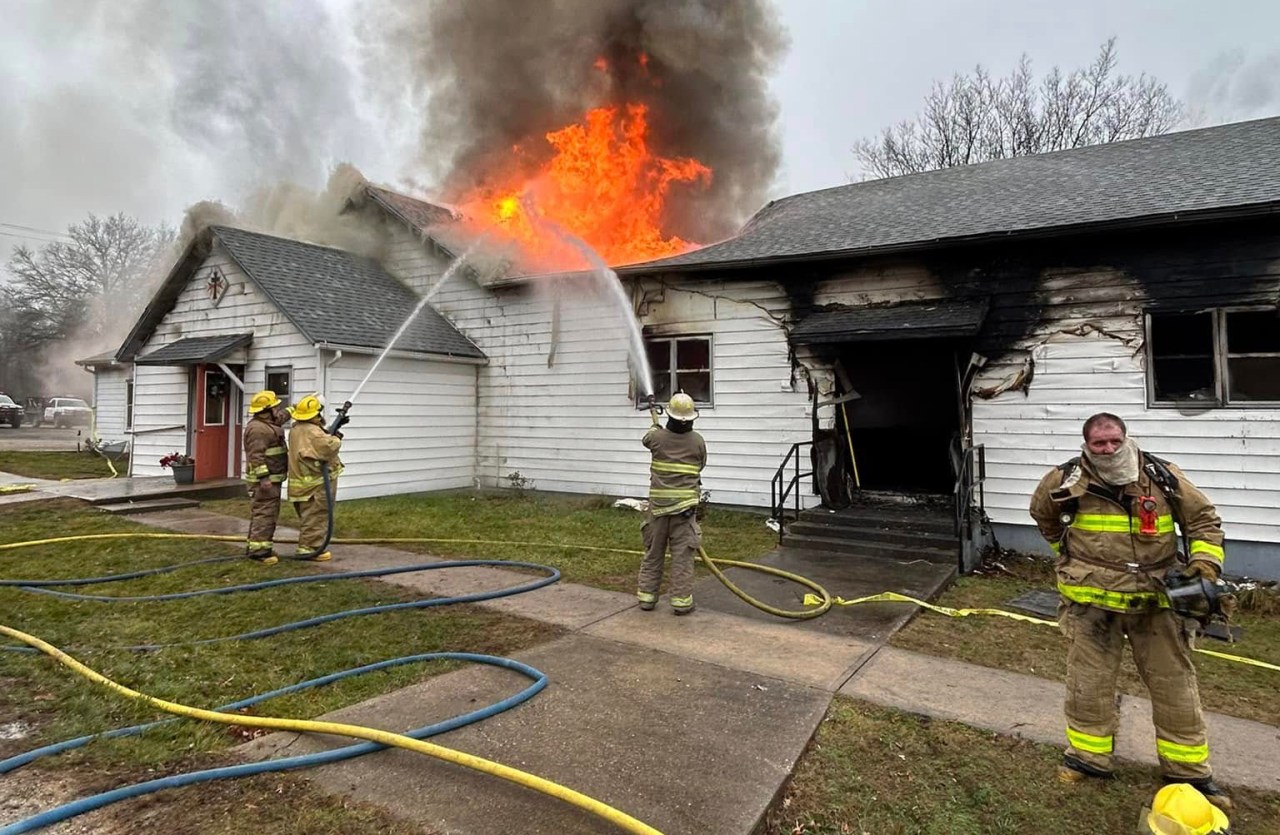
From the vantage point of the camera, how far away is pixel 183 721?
3.38 m

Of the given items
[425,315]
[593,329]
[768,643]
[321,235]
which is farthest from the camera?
[321,235]

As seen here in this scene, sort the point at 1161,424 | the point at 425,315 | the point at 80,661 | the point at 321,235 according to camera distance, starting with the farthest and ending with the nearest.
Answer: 1. the point at 321,235
2. the point at 425,315
3. the point at 1161,424
4. the point at 80,661

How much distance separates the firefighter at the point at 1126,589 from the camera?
2818 millimetres

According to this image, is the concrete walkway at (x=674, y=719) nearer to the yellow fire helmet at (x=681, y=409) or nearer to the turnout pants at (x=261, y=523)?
the yellow fire helmet at (x=681, y=409)

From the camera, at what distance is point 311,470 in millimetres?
6973

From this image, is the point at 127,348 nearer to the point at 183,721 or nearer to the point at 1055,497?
the point at 183,721

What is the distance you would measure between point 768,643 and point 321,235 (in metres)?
16.0

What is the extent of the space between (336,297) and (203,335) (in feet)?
9.10

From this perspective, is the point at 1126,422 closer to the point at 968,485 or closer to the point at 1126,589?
the point at 968,485

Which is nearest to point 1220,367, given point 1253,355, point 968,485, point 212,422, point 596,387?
point 1253,355

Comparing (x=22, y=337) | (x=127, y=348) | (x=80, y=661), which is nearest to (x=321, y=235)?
(x=127, y=348)

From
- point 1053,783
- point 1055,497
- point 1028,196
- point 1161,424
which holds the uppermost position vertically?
point 1028,196

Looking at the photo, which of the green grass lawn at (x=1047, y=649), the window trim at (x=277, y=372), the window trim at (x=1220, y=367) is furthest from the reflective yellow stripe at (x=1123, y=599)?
the window trim at (x=277, y=372)

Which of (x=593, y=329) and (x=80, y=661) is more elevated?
(x=593, y=329)
